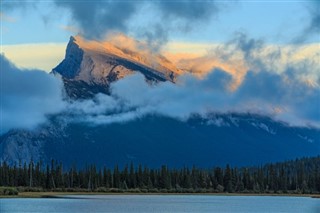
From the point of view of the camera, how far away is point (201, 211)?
13175 centimetres

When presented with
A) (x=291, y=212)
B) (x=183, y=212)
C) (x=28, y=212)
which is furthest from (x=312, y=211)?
(x=28, y=212)

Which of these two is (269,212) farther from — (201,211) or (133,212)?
(133,212)

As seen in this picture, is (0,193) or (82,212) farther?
(0,193)

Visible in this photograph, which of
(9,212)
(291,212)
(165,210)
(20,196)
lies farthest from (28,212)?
(20,196)

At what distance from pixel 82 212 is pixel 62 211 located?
11.0 ft

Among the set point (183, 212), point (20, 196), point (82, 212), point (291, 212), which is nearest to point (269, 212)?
point (291, 212)

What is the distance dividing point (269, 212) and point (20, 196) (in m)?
83.8

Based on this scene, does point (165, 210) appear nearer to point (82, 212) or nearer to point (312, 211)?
point (82, 212)

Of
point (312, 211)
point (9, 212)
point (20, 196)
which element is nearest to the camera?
point (9, 212)

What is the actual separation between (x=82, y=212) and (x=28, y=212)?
30.2 ft

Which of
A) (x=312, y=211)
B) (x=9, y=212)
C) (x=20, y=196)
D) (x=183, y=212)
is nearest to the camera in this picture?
(x=9, y=212)

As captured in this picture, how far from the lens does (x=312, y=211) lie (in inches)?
5418

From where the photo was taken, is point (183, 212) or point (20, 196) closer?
point (183, 212)

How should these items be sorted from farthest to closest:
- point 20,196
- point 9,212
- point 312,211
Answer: point 20,196, point 312,211, point 9,212
